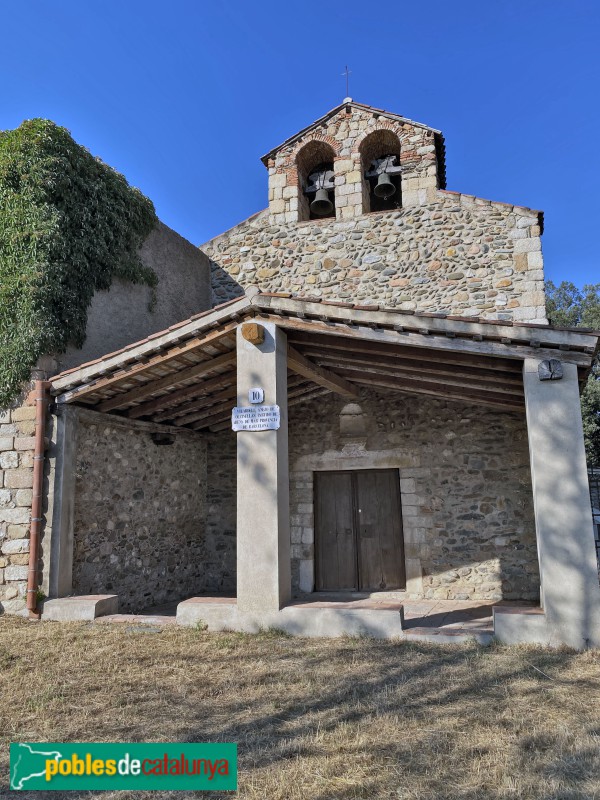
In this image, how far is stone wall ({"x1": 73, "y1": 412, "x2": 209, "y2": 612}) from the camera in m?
6.57

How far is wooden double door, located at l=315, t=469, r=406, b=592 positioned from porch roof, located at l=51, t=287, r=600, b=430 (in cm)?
142

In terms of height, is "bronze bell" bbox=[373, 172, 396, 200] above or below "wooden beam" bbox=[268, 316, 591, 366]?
above

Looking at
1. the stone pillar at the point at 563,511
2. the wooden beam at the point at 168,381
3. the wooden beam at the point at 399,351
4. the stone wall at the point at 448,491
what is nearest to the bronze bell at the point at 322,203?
the stone wall at the point at 448,491

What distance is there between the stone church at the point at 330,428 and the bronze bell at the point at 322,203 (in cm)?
5

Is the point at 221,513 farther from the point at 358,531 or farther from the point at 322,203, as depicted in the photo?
the point at 322,203

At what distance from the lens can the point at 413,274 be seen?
8.77m

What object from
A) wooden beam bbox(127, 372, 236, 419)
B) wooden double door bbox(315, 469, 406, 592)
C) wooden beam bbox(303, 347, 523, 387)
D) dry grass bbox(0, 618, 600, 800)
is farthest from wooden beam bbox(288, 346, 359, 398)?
dry grass bbox(0, 618, 600, 800)

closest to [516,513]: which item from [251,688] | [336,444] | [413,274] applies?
[336,444]

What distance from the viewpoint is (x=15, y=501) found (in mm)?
6203

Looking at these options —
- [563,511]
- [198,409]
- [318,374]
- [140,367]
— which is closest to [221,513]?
[198,409]

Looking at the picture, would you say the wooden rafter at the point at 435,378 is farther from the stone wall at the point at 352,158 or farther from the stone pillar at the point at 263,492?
the stone wall at the point at 352,158

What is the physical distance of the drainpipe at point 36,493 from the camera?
19.3ft

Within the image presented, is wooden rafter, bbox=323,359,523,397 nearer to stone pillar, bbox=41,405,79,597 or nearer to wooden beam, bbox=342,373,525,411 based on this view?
wooden beam, bbox=342,373,525,411

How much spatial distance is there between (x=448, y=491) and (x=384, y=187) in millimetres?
4929
